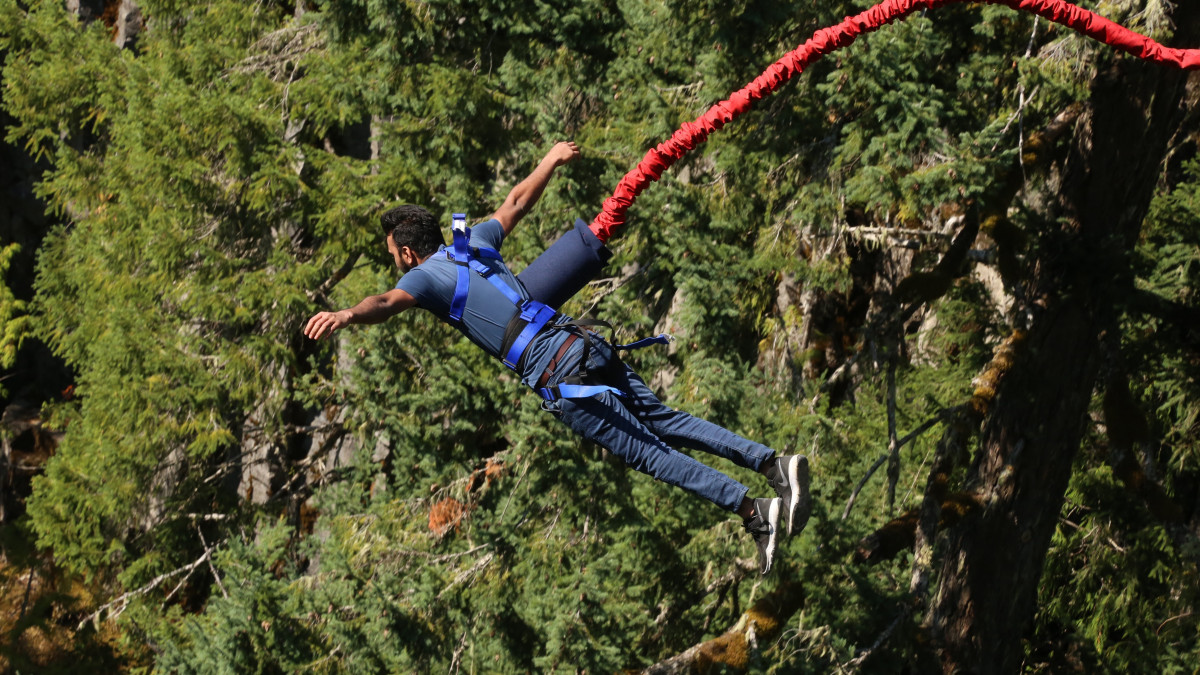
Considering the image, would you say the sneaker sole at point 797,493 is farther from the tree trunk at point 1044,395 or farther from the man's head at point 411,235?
the tree trunk at point 1044,395

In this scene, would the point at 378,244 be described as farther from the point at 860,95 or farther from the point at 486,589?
the point at 860,95

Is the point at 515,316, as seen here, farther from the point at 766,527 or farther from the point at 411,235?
the point at 766,527

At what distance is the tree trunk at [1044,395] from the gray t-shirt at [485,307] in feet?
12.5

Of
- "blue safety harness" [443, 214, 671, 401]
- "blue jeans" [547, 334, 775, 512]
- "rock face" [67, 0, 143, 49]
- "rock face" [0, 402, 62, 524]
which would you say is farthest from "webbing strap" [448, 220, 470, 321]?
"rock face" [0, 402, 62, 524]

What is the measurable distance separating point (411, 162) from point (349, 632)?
14.3ft

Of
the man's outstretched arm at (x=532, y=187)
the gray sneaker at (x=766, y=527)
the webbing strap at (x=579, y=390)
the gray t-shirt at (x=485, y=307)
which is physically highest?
the man's outstretched arm at (x=532, y=187)

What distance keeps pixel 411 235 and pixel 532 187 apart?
64 cm

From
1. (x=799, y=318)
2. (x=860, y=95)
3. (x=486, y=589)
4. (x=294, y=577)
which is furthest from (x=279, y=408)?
(x=860, y=95)

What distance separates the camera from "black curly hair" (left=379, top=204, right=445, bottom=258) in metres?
4.77

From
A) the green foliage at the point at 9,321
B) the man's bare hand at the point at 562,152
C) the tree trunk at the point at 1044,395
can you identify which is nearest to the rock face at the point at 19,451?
the green foliage at the point at 9,321

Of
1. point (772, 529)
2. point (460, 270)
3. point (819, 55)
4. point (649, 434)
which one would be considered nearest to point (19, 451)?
point (460, 270)

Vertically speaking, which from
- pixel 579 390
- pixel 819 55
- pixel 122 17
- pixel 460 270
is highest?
pixel 122 17

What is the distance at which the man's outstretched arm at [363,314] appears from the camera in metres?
3.70

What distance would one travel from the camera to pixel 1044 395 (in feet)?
23.4
